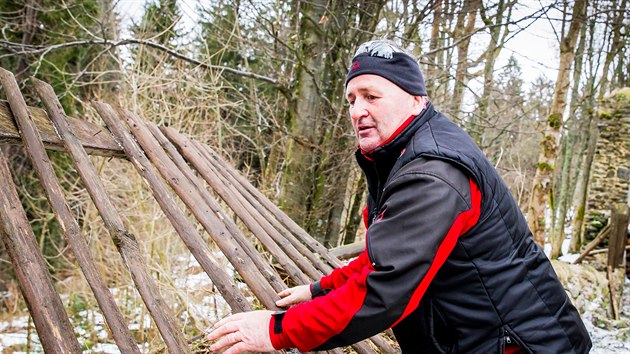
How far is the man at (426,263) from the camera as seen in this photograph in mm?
1196

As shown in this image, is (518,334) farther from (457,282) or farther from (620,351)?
(620,351)

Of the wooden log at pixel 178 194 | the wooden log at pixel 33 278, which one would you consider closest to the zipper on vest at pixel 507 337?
the wooden log at pixel 178 194

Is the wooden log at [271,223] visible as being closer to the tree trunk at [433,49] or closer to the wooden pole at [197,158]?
the wooden pole at [197,158]

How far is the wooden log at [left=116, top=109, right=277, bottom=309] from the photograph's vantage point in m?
2.01

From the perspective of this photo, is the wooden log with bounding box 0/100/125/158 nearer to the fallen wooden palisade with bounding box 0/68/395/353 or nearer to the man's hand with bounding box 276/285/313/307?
the fallen wooden palisade with bounding box 0/68/395/353

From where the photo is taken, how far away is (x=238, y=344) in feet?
4.51

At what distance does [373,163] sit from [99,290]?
1097 mm

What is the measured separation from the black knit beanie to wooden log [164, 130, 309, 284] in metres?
1.25

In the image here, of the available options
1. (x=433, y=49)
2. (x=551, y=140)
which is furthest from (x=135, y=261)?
(x=551, y=140)

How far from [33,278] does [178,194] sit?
0.93 m

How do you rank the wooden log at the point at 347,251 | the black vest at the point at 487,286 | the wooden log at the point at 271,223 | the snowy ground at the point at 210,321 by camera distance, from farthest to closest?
the snowy ground at the point at 210,321 < the wooden log at the point at 347,251 < the wooden log at the point at 271,223 < the black vest at the point at 487,286

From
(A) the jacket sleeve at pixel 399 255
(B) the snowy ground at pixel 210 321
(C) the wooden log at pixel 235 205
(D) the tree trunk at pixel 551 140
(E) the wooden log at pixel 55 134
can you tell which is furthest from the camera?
(D) the tree trunk at pixel 551 140

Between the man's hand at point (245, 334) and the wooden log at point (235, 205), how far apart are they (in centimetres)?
103

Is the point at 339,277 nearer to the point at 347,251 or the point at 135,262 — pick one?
the point at 135,262
